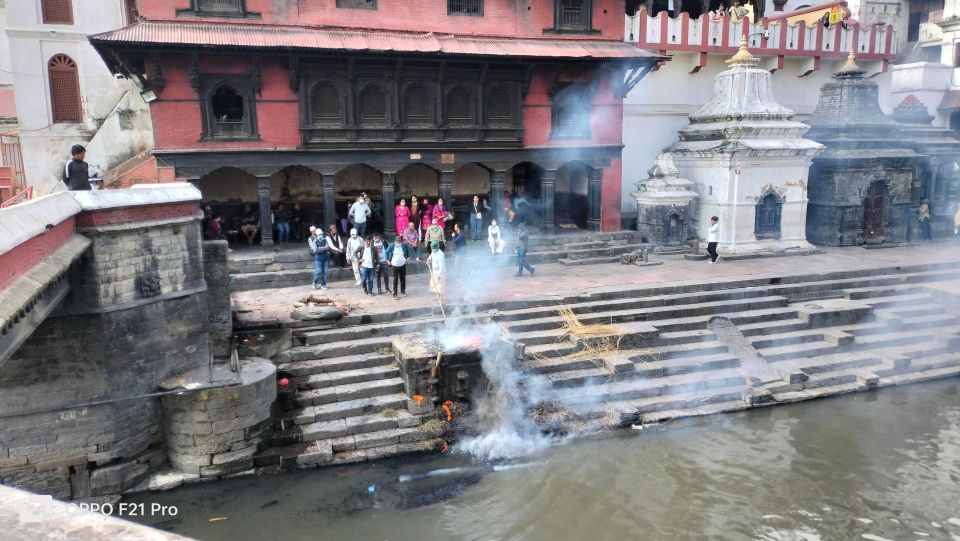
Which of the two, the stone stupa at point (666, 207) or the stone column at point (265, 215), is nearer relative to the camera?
the stone column at point (265, 215)

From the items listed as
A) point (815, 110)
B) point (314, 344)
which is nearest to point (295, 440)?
point (314, 344)

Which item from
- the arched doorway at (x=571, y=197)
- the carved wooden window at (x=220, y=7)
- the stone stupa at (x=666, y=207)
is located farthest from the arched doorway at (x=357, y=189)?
the stone stupa at (x=666, y=207)

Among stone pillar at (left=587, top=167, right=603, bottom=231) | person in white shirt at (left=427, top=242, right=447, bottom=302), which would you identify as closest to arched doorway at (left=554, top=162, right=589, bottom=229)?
stone pillar at (left=587, top=167, right=603, bottom=231)

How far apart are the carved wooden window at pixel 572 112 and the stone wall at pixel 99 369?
478 inches

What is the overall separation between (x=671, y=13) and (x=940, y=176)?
36.0 feet

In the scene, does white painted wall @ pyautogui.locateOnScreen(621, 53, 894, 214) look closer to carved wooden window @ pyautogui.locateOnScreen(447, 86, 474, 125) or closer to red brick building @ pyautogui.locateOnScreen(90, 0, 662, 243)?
red brick building @ pyautogui.locateOnScreen(90, 0, 662, 243)

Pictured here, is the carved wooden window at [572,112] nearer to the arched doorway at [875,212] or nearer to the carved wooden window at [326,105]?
the carved wooden window at [326,105]

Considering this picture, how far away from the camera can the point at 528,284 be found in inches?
590

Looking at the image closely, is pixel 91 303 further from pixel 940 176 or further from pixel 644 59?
pixel 940 176

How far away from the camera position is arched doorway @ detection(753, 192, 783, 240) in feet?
62.8

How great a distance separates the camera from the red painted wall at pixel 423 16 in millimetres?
15727

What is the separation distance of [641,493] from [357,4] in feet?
45.6

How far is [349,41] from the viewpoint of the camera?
15.8 m

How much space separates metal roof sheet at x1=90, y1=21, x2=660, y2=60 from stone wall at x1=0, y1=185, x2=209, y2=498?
6.34m
